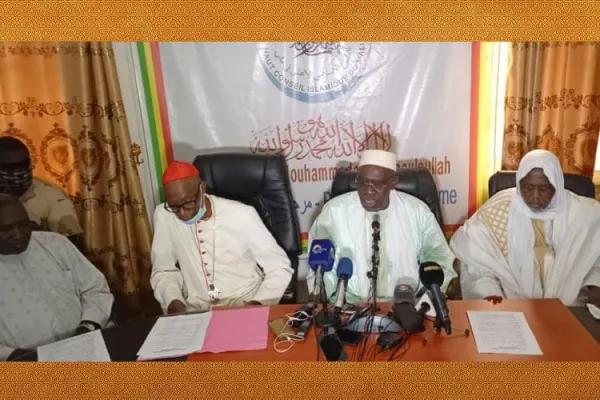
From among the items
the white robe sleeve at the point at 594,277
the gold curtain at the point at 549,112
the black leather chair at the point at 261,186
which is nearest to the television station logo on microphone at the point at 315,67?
the black leather chair at the point at 261,186

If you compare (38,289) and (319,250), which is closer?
(319,250)

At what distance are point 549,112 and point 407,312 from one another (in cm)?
68

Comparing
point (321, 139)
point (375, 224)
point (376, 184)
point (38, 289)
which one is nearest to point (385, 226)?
point (376, 184)

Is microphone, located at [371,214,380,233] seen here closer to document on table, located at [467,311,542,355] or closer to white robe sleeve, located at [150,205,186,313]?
document on table, located at [467,311,542,355]

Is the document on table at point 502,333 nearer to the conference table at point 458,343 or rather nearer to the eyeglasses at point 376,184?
the conference table at point 458,343

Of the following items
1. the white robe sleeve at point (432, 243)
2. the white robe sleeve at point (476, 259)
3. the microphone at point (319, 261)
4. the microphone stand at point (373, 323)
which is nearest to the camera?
the microphone at point (319, 261)

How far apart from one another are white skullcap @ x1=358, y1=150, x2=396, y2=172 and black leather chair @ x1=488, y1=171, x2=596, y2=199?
0.99 ft

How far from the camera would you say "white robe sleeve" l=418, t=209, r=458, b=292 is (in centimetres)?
145

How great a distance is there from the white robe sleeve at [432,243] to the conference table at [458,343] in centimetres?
29

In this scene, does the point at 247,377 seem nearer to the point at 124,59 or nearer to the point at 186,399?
the point at 186,399

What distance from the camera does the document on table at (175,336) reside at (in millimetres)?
1038

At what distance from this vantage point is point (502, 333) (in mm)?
1039

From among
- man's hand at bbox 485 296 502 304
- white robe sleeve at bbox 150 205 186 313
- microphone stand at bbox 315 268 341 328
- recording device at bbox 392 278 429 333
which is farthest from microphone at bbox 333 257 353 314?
white robe sleeve at bbox 150 205 186 313

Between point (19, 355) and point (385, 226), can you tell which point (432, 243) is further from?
point (19, 355)
